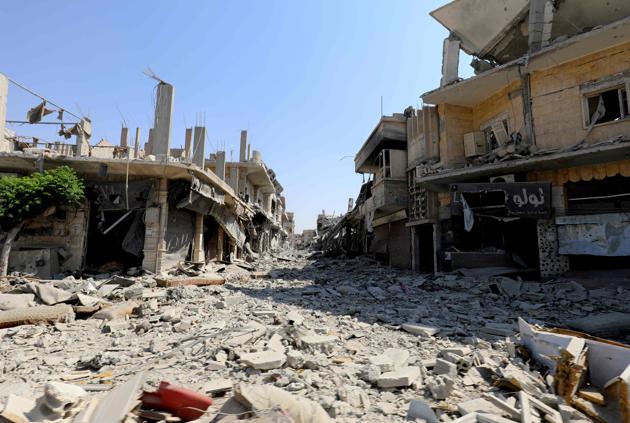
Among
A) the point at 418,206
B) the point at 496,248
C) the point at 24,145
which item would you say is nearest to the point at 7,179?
the point at 24,145

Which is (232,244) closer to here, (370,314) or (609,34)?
(370,314)

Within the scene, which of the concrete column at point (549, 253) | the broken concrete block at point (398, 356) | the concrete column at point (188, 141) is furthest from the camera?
the concrete column at point (188, 141)

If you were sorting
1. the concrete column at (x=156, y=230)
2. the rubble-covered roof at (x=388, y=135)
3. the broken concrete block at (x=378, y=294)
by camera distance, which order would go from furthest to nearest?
the rubble-covered roof at (x=388, y=135) < the concrete column at (x=156, y=230) < the broken concrete block at (x=378, y=294)

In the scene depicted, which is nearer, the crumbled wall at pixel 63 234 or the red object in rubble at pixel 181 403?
the red object in rubble at pixel 181 403

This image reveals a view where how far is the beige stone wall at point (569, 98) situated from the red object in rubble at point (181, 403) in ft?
41.8

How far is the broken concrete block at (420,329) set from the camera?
5.48 metres

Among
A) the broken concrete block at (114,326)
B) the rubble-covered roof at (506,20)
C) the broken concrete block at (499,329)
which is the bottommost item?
the broken concrete block at (114,326)

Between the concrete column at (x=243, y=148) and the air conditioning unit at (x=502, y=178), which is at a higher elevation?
the concrete column at (x=243, y=148)

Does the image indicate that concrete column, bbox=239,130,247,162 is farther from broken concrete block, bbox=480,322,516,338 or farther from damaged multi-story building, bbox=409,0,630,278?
broken concrete block, bbox=480,322,516,338

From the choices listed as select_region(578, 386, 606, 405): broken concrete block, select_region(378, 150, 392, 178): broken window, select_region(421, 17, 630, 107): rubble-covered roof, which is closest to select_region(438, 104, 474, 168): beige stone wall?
select_region(421, 17, 630, 107): rubble-covered roof

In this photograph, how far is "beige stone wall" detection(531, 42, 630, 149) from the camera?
32.2 ft

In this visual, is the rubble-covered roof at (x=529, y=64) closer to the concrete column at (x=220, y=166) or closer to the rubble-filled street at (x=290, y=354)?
the rubble-filled street at (x=290, y=354)

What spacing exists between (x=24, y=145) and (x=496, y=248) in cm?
2166

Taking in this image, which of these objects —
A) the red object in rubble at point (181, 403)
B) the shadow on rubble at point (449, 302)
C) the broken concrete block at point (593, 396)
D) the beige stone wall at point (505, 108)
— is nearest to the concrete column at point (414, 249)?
the shadow on rubble at point (449, 302)
